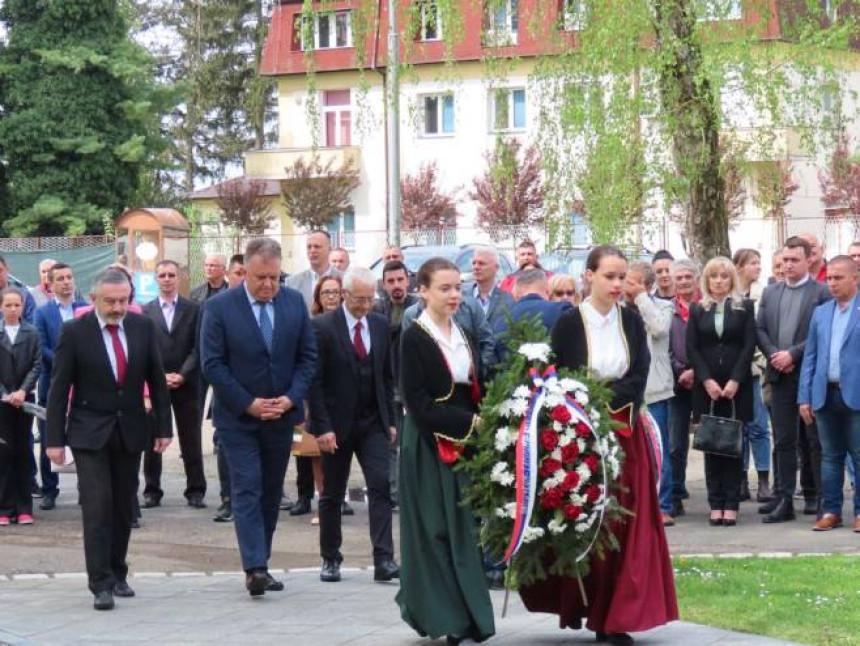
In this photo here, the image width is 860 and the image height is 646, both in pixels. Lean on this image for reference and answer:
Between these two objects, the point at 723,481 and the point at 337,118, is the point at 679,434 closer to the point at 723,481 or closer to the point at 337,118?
the point at 723,481

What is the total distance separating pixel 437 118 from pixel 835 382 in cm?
4131

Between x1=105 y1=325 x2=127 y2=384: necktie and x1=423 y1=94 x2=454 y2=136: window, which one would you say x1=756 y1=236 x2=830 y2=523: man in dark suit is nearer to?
x1=105 y1=325 x2=127 y2=384: necktie

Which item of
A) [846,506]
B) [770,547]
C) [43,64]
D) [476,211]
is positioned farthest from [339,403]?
[43,64]

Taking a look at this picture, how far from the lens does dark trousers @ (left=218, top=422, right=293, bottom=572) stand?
405 inches

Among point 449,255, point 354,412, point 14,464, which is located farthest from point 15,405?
point 449,255

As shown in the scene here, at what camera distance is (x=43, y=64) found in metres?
51.0

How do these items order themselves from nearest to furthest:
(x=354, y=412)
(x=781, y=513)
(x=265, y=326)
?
(x=265, y=326) → (x=354, y=412) → (x=781, y=513)

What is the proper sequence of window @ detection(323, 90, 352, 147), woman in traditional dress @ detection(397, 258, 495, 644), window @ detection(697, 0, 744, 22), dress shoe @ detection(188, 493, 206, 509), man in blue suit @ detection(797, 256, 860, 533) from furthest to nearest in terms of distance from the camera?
window @ detection(323, 90, 352, 147)
window @ detection(697, 0, 744, 22)
dress shoe @ detection(188, 493, 206, 509)
man in blue suit @ detection(797, 256, 860, 533)
woman in traditional dress @ detection(397, 258, 495, 644)

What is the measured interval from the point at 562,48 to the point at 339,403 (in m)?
9.14

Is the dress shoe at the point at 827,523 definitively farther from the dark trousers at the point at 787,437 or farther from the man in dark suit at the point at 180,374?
the man in dark suit at the point at 180,374

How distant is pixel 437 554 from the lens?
8703 mm

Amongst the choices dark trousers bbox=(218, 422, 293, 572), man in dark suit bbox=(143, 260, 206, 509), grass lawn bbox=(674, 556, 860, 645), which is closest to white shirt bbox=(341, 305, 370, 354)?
dark trousers bbox=(218, 422, 293, 572)

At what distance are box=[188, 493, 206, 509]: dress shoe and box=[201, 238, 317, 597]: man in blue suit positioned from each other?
4463 mm

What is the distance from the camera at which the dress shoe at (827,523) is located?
1291 centimetres
